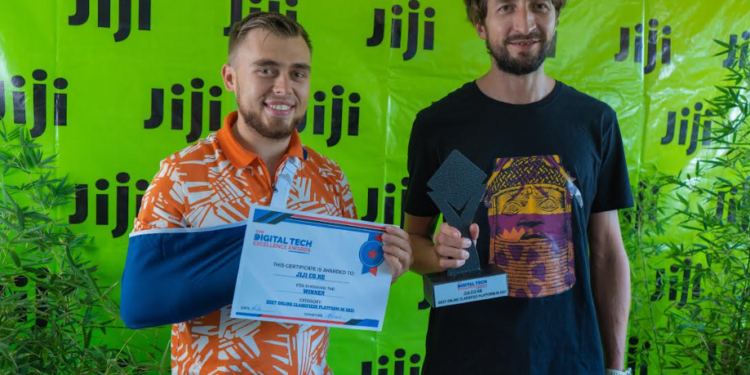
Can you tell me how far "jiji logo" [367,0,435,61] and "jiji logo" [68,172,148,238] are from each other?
1162mm

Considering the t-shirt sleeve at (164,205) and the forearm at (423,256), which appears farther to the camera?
the forearm at (423,256)

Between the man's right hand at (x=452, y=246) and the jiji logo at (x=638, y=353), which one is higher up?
the man's right hand at (x=452, y=246)

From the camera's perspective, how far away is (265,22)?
126cm

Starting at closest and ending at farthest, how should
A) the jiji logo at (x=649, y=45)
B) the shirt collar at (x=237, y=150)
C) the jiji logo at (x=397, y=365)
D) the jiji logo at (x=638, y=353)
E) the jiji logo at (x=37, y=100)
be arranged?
the shirt collar at (x=237, y=150), the jiji logo at (x=37, y=100), the jiji logo at (x=397, y=365), the jiji logo at (x=649, y=45), the jiji logo at (x=638, y=353)

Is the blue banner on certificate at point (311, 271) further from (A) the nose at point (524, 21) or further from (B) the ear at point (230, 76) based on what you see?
(A) the nose at point (524, 21)

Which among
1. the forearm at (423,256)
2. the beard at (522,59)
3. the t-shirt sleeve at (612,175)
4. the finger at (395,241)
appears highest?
the beard at (522,59)

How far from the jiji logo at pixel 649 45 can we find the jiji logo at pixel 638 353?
4.45 ft

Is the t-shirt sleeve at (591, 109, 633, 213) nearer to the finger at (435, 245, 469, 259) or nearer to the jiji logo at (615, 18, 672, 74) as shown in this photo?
the finger at (435, 245, 469, 259)

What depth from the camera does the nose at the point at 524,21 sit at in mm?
1292

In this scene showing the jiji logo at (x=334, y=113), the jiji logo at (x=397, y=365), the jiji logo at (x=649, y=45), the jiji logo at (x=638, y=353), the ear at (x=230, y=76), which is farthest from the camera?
the jiji logo at (x=638, y=353)

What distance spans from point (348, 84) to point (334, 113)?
5.5 inches

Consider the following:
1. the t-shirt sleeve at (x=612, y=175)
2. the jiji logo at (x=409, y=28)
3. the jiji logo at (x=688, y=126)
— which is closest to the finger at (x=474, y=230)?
the t-shirt sleeve at (x=612, y=175)

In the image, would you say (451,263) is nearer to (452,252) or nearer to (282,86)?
(452,252)

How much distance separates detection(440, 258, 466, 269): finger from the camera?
3.75 feet
